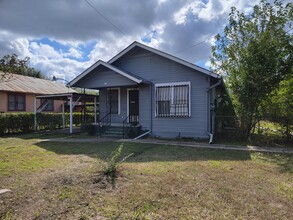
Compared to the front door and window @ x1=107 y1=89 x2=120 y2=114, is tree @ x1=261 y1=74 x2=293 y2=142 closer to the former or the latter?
the front door

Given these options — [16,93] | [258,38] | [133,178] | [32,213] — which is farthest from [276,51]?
[16,93]

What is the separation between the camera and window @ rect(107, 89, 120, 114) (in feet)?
44.4

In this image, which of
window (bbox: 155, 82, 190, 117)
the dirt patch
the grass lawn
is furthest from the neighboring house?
the dirt patch

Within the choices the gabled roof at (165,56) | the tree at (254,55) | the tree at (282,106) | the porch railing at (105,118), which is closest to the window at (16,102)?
the porch railing at (105,118)

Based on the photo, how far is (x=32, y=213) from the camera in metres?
3.31

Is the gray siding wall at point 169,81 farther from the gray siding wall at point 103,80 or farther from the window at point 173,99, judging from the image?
the gray siding wall at point 103,80

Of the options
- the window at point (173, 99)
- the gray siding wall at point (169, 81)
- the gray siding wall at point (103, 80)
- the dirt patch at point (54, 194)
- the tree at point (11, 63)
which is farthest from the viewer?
the gray siding wall at point (103, 80)

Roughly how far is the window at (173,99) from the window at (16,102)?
14558 mm

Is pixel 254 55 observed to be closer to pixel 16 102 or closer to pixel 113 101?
pixel 113 101

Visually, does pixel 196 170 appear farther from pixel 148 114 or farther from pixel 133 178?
pixel 148 114

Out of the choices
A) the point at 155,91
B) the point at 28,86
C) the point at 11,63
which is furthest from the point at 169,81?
the point at 28,86

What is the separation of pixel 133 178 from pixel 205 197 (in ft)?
5.46

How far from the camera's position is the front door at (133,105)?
13.1m

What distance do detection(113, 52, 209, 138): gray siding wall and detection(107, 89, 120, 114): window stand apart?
5.43 ft
